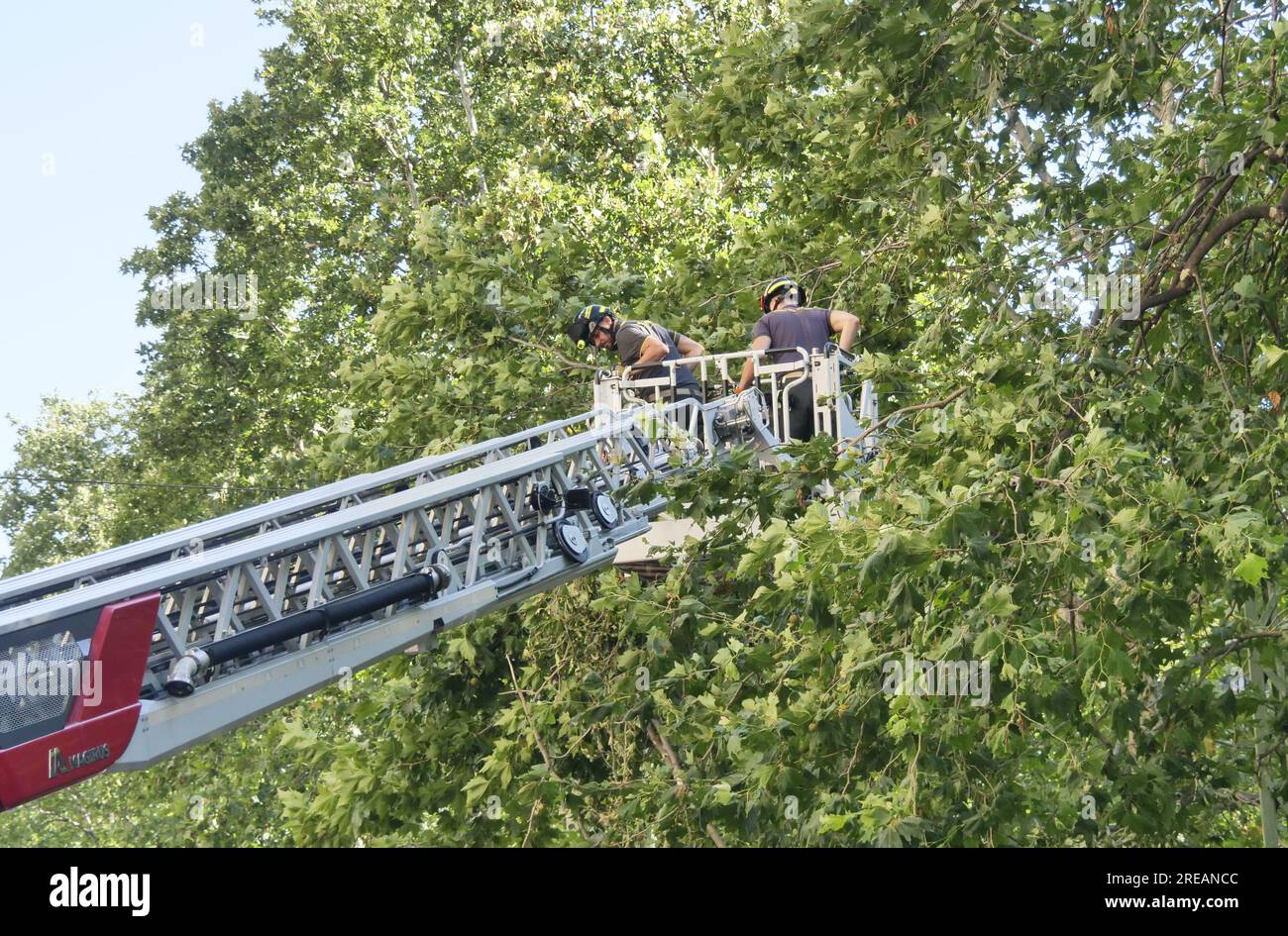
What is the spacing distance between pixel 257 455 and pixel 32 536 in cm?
889

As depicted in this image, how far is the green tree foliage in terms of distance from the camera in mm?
5250

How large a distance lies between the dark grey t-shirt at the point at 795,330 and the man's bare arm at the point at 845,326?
0.24 ft

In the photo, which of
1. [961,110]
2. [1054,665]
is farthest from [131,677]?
[961,110]

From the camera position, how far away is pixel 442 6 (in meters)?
22.2

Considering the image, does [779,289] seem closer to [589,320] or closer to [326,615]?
[589,320]

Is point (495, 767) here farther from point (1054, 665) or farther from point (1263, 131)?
point (1263, 131)

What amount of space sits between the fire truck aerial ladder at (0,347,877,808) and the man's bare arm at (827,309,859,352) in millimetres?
1081

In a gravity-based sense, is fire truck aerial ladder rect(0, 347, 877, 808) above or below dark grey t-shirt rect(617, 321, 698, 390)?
below

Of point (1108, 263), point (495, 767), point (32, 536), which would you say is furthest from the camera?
point (32, 536)

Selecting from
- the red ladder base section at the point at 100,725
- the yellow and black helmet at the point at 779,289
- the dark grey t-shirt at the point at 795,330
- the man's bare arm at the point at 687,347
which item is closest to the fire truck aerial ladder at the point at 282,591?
the red ladder base section at the point at 100,725

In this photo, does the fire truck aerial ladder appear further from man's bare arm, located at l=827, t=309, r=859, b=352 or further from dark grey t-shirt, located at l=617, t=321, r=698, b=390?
man's bare arm, located at l=827, t=309, r=859, b=352

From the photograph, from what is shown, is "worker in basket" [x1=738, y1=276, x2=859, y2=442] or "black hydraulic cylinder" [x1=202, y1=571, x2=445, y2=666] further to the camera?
"worker in basket" [x1=738, y1=276, x2=859, y2=442]

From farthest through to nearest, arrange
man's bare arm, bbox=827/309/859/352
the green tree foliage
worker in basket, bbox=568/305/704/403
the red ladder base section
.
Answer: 1. man's bare arm, bbox=827/309/859/352
2. worker in basket, bbox=568/305/704/403
3. the green tree foliage
4. the red ladder base section

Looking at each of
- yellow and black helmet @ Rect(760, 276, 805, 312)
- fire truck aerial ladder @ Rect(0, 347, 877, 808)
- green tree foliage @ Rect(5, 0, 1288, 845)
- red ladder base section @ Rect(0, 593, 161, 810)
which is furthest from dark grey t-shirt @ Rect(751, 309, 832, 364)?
red ladder base section @ Rect(0, 593, 161, 810)
